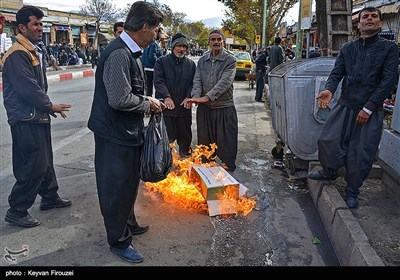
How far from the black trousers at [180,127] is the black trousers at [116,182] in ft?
8.39

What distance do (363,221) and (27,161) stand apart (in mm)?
3337

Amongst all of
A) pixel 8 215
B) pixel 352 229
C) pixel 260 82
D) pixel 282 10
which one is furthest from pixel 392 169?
pixel 282 10

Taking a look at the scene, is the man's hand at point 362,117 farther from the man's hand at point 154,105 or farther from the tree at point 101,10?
the tree at point 101,10

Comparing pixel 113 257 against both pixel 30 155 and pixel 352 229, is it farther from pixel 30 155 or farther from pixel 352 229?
pixel 352 229

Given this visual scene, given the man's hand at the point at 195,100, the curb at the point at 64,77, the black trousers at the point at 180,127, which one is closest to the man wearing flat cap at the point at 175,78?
the black trousers at the point at 180,127

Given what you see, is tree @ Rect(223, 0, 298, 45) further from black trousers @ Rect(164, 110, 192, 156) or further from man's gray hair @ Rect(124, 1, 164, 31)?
man's gray hair @ Rect(124, 1, 164, 31)

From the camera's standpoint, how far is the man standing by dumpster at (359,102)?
3.46m

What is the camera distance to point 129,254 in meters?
2.97

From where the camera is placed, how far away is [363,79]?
11.7ft

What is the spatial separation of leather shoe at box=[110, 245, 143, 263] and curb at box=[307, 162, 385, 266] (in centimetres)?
173

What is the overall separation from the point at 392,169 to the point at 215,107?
7.71ft

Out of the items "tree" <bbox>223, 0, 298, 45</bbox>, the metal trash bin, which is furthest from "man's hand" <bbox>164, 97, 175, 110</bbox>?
"tree" <bbox>223, 0, 298, 45</bbox>

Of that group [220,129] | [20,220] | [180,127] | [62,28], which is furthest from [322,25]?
[62,28]
